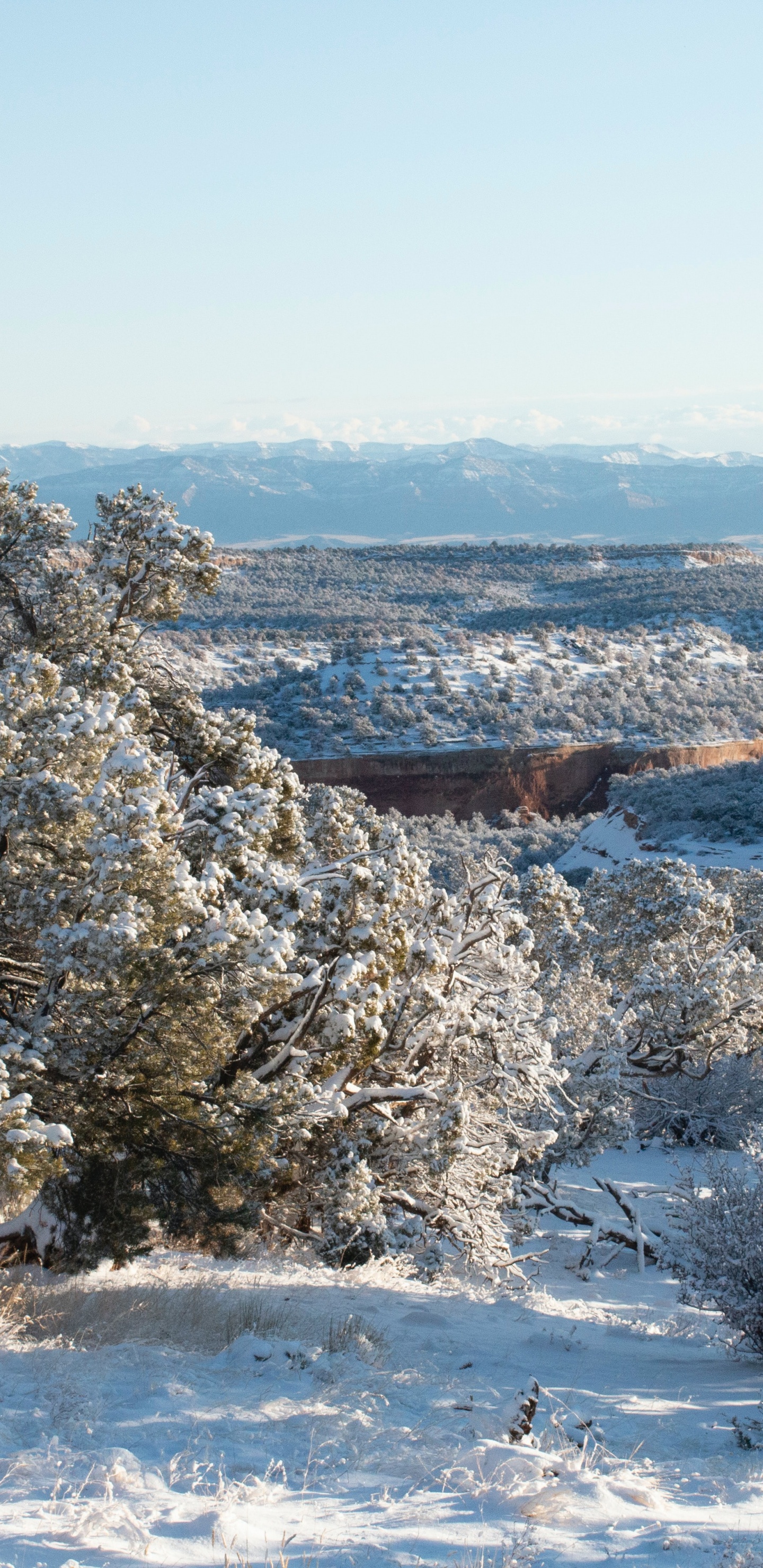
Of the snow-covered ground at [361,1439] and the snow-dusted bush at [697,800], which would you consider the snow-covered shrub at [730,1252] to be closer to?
the snow-covered ground at [361,1439]

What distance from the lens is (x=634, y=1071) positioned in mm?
13883

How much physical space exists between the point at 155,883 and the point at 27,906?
2.49 ft

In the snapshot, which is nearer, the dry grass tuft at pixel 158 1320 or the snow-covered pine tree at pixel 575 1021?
the dry grass tuft at pixel 158 1320

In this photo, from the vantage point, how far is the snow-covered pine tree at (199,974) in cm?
593

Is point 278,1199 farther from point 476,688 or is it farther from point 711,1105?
point 476,688

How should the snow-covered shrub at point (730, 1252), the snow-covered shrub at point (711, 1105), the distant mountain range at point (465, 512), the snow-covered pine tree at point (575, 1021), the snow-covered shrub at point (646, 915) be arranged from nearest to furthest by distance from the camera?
the snow-covered shrub at point (730, 1252) < the snow-covered pine tree at point (575, 1021) < the snow-covered shrub at point (711, 1105) < the snow-covered shrub at point (646, 915) < the distant mountain range at point (465, 512)

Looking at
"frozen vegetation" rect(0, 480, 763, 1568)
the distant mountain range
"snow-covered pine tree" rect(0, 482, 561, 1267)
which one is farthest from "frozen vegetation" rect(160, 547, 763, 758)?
the distant mountain range

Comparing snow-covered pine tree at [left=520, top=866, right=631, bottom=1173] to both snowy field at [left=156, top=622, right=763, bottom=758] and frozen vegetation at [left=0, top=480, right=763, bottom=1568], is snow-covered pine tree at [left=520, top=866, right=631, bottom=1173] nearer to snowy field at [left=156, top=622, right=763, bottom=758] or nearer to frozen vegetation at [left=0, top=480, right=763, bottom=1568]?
frozen vegetation at [left=0, top=480, right=763, bottom=1568]

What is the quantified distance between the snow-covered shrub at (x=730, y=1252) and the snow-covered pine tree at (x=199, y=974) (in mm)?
1552

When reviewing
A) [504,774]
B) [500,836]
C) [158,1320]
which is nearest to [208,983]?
[158,1320]

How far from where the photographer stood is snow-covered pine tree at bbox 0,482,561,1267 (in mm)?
5934

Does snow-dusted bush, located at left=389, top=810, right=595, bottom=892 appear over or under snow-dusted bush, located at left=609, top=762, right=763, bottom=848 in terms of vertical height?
under

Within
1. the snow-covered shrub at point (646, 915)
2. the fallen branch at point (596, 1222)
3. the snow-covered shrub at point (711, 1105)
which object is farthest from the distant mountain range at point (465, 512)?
the fallen branch at point (596, 1222)

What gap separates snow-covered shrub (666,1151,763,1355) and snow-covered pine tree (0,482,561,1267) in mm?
1552
